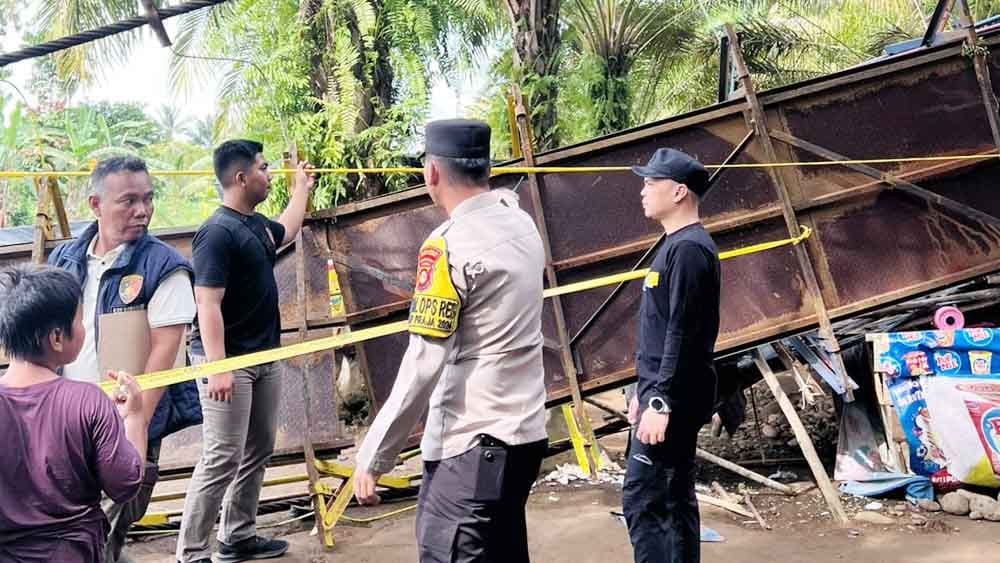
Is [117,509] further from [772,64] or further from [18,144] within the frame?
[18,144]

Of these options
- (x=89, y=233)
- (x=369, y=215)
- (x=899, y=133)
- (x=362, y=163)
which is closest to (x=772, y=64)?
(x=362, y=163)

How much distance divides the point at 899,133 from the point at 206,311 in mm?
4567

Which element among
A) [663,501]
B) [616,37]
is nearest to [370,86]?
[616,37]

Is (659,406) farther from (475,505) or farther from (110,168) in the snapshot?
(110,168)

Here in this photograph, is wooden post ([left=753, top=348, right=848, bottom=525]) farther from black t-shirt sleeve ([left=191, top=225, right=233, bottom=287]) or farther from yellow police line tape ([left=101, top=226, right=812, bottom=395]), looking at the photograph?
black t-shirt sleeve ([left=191, top=225, right=233, bottom=287])

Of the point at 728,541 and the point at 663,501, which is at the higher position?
the point at 663,501

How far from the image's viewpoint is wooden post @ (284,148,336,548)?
17.1 feet

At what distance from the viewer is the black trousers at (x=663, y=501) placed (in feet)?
12.1

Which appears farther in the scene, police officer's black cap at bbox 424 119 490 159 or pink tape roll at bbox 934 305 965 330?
pink tape roll at bbox 934 305 965 330

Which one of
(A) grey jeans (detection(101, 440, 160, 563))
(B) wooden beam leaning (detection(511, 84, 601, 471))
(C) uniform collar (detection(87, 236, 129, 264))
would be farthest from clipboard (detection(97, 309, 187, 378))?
(B) wooden beam leaning (detection(511, 84, 601, 471))

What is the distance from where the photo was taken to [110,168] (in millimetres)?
3572

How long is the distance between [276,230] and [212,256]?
550 millimetres

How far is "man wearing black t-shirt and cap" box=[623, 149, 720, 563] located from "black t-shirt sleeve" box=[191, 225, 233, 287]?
2019 mm

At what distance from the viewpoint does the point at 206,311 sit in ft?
13.8
